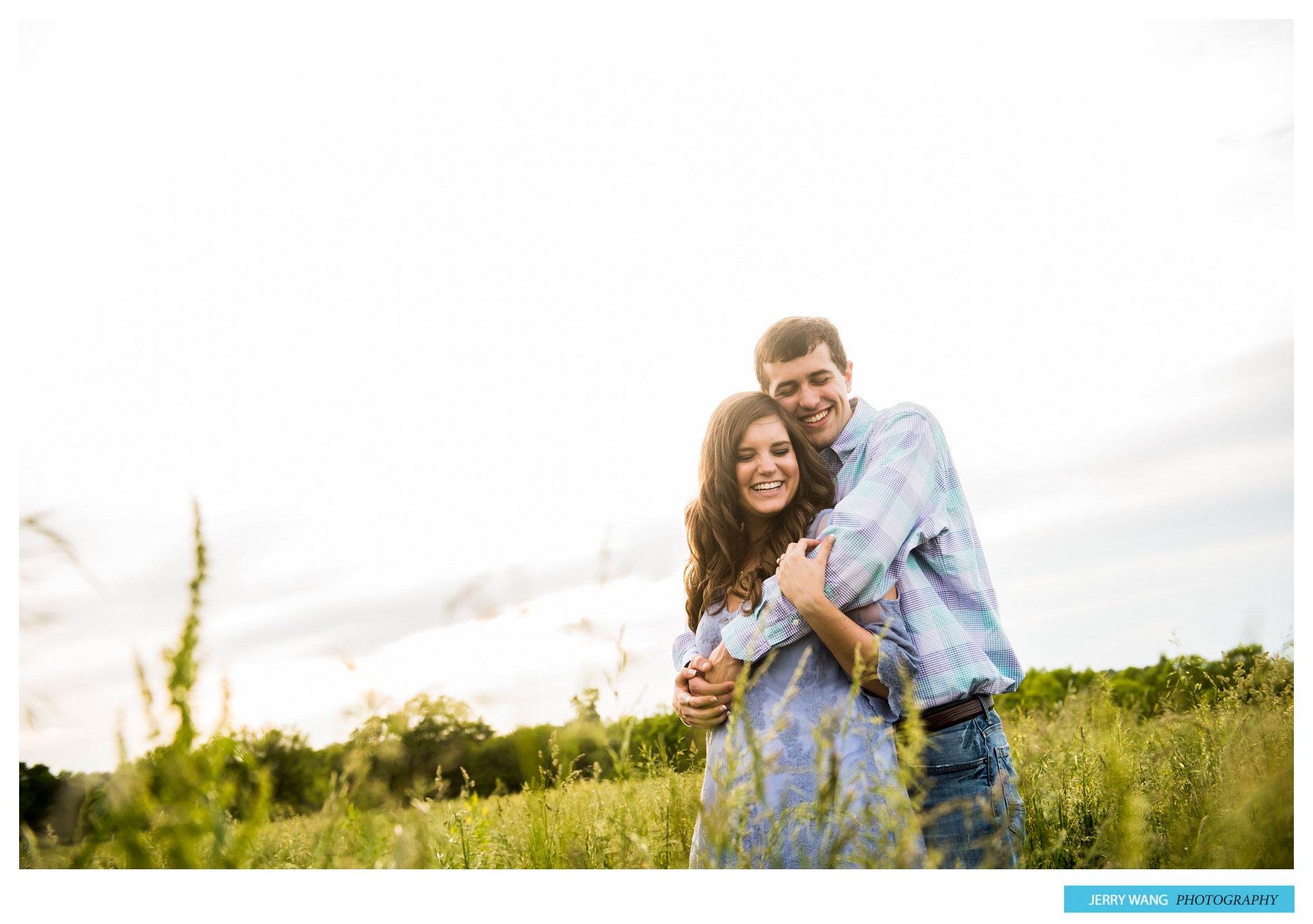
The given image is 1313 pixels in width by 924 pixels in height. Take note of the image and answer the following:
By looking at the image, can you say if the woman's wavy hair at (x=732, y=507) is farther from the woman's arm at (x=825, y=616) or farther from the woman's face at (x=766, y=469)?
the woman's arm at (x=825, y=616)

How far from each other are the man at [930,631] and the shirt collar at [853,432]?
0.31 ft

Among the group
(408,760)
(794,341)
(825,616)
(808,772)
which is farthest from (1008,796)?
(408,760)

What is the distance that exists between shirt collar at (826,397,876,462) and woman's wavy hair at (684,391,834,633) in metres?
0.15

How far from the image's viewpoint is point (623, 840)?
2232 millimetres

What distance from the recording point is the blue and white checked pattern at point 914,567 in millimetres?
2529

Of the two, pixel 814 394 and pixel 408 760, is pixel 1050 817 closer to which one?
pixel 814 394

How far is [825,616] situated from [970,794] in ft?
2.46

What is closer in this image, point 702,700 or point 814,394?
point 702,700

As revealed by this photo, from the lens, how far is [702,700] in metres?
2.57

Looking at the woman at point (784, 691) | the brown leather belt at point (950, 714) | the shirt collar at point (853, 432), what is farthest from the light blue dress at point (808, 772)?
the shirt collar at point (853, 432)

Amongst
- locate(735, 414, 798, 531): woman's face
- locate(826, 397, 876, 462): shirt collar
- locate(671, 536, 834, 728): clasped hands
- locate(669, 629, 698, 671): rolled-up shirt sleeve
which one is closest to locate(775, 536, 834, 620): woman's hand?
locate(671, 536, 834, 728): clasped hands
